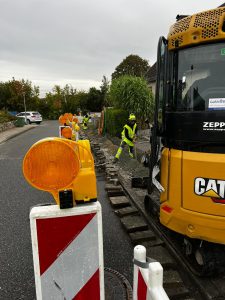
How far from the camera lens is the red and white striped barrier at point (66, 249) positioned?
174cm

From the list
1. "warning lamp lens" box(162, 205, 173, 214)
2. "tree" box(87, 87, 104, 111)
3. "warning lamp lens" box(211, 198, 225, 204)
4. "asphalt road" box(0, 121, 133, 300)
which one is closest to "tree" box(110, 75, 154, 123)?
"asphalt road" box(0, 121, 133, 300)

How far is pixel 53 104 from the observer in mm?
59156

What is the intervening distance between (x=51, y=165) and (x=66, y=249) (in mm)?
563

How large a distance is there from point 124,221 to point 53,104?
56.8m

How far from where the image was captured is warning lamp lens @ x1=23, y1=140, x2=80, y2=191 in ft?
5.32

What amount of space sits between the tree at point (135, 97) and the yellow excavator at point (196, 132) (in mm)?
13902

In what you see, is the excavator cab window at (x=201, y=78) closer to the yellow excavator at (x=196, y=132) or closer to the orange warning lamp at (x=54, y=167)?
the yellow excavator at (x=196, y=132)

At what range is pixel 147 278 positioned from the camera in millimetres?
1378

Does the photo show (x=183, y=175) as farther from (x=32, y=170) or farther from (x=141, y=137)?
(x=141, y=137)

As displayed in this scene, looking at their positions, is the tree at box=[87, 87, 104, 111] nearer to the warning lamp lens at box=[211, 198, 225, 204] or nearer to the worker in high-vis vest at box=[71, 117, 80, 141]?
the worker in high-vis vest at box=[71, 117, 80, 141]

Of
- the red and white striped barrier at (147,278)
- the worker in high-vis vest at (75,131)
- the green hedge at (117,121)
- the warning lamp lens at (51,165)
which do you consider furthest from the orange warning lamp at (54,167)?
the green hedge at (117,121)

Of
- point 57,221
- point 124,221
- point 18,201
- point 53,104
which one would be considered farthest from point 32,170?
point 53,104

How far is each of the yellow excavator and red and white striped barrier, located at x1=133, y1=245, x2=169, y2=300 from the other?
156cm

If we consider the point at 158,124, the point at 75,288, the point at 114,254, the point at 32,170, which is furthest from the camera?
the point at 114,254
